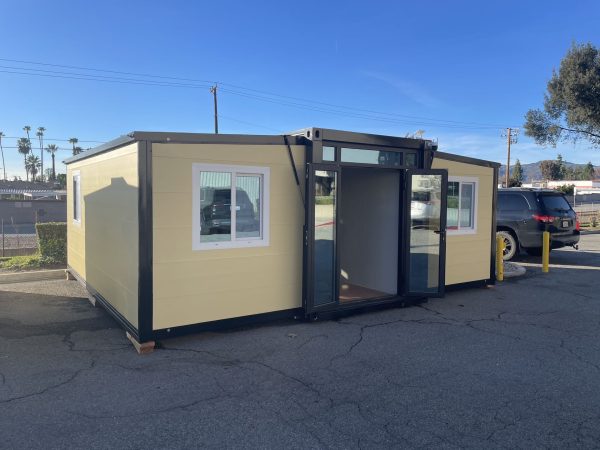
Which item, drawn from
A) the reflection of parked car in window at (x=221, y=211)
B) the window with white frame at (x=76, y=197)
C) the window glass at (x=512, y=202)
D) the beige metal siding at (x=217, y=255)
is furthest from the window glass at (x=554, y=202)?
Answer: the window with white frame at (x=76, y=197)

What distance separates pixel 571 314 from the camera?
23.1ft

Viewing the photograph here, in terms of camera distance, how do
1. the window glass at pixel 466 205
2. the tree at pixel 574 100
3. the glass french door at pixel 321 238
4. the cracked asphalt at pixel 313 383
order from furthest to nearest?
the tree at pixel 574 100
the window glass at pixel 466 205
the glass french door at pixel 321 238
the cracked asphalt at pixel 313 383

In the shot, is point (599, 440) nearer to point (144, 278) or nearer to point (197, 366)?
point (197, 366)

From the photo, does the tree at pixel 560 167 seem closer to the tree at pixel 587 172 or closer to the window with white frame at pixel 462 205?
the tree at pixel 587 172

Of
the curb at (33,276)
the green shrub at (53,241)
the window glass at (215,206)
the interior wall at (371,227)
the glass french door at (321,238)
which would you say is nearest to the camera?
the window glass at (215,206)

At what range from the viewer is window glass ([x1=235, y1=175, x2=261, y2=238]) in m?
5.86

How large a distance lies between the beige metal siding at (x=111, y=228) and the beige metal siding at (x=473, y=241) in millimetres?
4886

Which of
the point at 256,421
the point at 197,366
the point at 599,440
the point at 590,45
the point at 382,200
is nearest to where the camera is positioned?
the point at 599,440

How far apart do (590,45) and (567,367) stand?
2113 centimetres

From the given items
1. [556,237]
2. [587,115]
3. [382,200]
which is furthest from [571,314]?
[587,115]

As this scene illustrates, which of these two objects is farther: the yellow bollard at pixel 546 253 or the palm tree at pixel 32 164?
the palm tree at pixel 32 164

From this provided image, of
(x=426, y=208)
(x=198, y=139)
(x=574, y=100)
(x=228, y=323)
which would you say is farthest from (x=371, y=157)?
(x=574, y=100)

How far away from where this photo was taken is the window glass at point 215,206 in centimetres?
562

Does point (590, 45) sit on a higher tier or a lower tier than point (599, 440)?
higher
